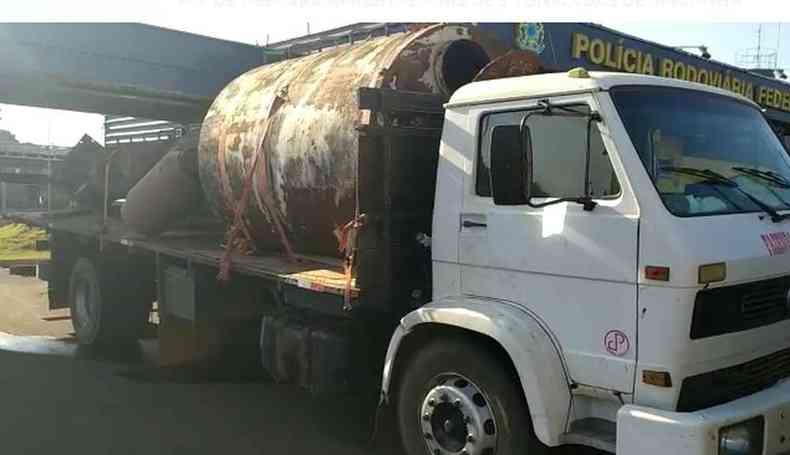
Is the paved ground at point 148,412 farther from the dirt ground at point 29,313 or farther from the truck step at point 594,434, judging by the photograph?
the truck step at point 594,434

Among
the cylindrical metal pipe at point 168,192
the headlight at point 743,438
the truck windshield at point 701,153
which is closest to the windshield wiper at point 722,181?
the truck windshield at point 701,153

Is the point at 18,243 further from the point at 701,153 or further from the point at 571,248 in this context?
the point at 701,153

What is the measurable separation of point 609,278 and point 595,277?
7 centimetres

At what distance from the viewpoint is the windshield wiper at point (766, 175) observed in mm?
3703

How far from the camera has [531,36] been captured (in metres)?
13.1

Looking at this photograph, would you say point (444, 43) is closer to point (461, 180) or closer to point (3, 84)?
point (461, 180)

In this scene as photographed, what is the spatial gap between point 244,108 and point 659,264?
4.05 metres

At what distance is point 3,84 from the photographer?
1244 centimetres

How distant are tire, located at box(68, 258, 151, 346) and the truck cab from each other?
519cm

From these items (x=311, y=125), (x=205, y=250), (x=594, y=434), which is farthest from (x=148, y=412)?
(x=594, y=434)

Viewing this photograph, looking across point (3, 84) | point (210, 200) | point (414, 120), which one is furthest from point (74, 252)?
point (414, 120)

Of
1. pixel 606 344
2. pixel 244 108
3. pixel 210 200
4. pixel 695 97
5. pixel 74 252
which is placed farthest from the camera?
pixel 74 252

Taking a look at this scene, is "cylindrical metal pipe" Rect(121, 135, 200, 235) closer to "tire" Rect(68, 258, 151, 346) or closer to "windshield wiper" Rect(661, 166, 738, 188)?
"tire" Rect(68, 258, 151, 346)

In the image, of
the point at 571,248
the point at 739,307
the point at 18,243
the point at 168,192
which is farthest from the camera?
the point at 18,243
